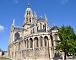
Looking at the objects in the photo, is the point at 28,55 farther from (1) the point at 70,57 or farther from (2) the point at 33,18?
(2) the point at 33,18

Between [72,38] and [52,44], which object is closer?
[72,38]

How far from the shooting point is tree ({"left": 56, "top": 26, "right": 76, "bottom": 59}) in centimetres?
5159

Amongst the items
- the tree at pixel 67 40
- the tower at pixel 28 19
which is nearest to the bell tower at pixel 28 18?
the tower at pixel 28 19

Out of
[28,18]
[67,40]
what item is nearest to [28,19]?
[28,18]

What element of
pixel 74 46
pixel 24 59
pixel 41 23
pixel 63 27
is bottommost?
pixel 24 59

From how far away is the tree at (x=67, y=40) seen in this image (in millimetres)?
51591

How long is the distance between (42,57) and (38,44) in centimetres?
559

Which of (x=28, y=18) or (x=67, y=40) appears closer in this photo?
(x=67, y=40)

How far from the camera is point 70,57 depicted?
60062mm

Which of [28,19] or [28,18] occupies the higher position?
[28,18]

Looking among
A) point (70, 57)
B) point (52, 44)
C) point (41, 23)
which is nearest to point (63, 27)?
point (70, 57)

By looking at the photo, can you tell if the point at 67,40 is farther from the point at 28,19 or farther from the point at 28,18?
the point at 28,18

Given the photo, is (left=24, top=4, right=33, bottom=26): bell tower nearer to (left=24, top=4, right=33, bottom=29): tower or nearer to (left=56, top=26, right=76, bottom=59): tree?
(left=24, top=4, right=33, bottom=29): tower

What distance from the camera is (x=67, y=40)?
170 ft
